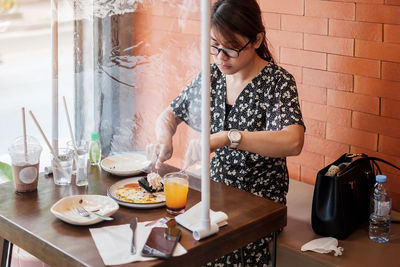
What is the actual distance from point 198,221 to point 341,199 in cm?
77

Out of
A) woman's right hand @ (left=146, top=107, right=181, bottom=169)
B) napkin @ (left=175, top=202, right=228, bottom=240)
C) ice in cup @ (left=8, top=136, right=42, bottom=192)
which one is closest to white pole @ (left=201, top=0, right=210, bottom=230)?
napkin @ (left=175, top=202, right=228, bottom=240)

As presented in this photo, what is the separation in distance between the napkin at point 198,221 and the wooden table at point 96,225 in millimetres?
17

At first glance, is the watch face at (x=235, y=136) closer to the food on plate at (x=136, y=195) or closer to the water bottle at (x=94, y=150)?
the food on plate at (x=136, y=195)

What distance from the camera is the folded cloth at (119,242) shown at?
149cm

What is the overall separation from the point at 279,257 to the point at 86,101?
98cm

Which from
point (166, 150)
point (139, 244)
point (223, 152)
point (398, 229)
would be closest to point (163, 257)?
point (139, 244)

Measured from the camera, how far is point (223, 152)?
7.38 ft

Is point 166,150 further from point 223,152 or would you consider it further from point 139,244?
point 139,244

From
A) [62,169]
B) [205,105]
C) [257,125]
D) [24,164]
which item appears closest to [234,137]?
[257,125]

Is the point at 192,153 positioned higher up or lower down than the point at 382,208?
higher up

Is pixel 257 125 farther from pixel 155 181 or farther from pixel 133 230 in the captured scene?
pixel 133 230

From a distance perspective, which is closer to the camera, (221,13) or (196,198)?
(196,198)

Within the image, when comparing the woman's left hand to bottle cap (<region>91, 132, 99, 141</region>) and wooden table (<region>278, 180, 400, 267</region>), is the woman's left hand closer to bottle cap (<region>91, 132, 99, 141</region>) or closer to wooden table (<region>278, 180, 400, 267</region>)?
bottle cap (<region>91, 132, 99, 141</region>)

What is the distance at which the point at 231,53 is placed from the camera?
209 centimetres
